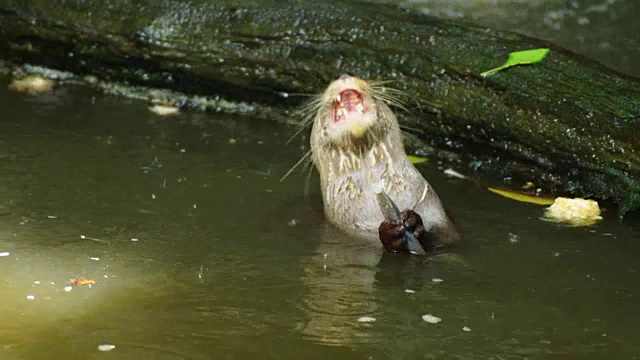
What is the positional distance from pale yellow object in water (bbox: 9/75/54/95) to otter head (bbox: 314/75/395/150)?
2509mm

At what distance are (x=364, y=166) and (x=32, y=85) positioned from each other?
8.90 ft

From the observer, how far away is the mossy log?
4.83m

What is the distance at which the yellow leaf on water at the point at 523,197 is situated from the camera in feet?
15.8

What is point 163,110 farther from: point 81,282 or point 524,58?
point 81,282

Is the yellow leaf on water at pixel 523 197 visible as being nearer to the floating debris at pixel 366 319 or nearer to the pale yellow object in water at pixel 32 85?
the floating debris at pixel 366 319

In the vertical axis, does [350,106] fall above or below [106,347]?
above

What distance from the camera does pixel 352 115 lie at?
4.34m

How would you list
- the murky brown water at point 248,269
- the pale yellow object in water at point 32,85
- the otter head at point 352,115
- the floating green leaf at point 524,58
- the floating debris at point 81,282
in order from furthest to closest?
the pale yellow object in water at point 32,85, the floating green leaf at point 524,58, the otter head at point 352,115, the floating debris at point 81,282, the murky brown water at point 248,269

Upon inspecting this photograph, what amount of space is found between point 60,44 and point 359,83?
8.95 feet

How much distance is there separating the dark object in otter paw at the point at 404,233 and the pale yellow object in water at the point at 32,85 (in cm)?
291

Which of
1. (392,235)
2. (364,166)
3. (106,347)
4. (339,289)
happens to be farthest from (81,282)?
(364,166)

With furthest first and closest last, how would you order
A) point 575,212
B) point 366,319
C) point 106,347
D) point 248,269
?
1. point 575,212
2. point 248,269
3. point 366,319
4. point 106,347

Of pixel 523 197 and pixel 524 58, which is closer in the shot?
pixel 523 197

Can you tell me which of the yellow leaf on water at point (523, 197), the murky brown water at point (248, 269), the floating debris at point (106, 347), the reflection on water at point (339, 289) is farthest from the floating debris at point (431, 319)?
the yellow leaf on water at point (523, 197)
